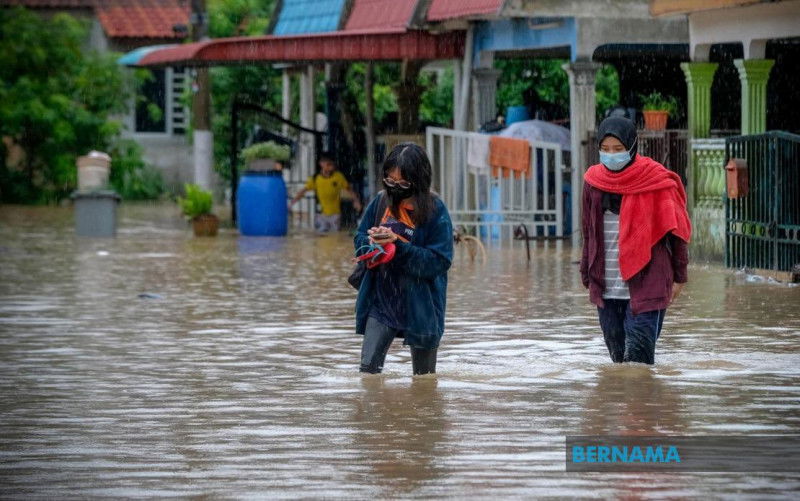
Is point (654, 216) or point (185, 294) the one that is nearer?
point (654, 216)

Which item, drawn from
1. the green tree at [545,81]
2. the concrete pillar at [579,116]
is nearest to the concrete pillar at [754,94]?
the concrete pillar at [579,116]

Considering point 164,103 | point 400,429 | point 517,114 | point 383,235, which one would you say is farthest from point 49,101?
point 400,429

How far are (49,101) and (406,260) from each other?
32.2 metres

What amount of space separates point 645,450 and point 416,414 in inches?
59.6

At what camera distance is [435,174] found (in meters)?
26.9

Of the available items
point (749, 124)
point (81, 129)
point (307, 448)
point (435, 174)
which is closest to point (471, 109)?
point (435, 174)

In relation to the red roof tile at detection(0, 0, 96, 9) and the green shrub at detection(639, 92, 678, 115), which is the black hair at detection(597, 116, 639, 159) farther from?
the red roof tile at detection(0, 0, 96, 9)

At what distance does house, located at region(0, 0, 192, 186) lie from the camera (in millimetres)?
Answer: 44281

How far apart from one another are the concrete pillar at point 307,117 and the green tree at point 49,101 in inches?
334

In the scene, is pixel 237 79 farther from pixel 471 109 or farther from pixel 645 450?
pixel 645 450

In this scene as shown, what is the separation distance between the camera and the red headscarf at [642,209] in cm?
992

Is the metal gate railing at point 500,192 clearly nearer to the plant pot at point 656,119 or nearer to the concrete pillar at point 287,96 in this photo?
the plant pot at point 656,119

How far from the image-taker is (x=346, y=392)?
32.9 feet

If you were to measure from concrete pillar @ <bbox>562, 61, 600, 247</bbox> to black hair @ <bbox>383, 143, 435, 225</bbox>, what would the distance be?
14.4 metres
